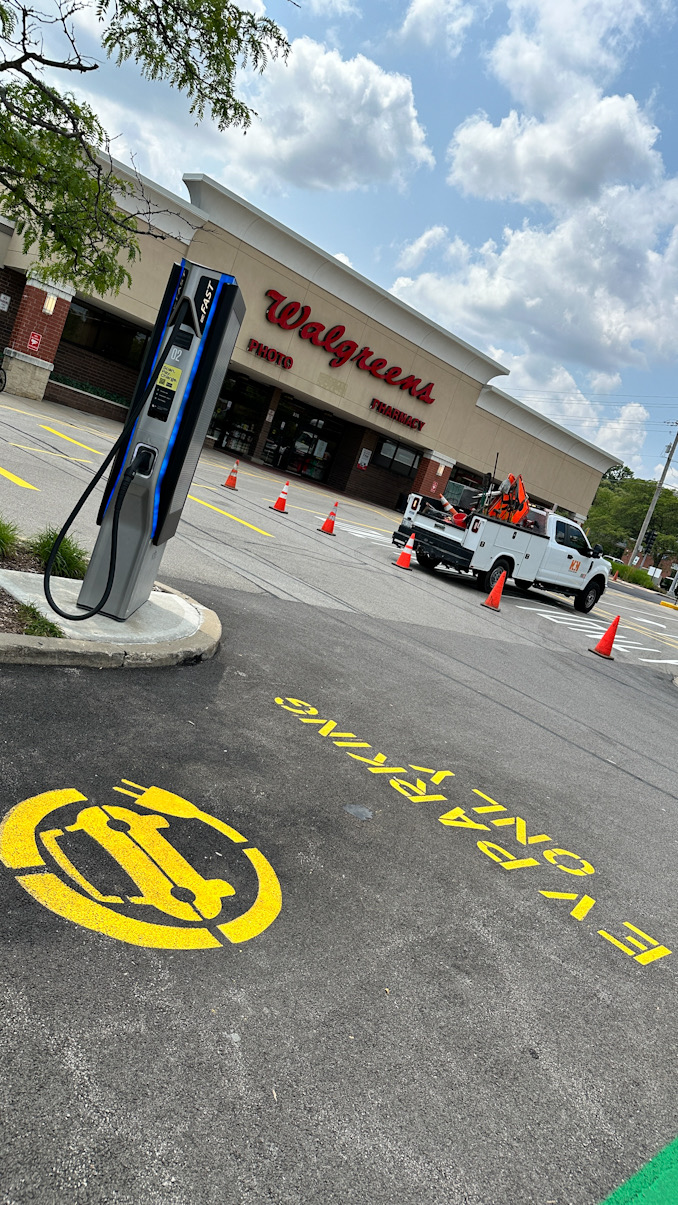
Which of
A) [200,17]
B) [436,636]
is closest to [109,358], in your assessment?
[436,636]

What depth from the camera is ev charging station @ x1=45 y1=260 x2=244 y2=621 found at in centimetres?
595

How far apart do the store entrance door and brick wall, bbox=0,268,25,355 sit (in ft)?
38.9

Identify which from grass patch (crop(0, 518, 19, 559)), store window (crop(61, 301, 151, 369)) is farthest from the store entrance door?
grass patch (crop(0, 518, 19, 559))

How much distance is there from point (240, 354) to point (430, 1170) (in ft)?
95.9

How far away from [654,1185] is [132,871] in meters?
2.32

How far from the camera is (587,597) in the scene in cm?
2119

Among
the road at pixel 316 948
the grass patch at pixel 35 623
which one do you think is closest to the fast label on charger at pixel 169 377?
the grass patch at pixel 35 623

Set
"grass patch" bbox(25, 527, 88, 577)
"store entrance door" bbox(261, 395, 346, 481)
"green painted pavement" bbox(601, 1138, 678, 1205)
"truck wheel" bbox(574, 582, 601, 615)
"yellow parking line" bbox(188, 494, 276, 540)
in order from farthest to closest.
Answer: "store entrance door" bbox(261, 395, 346, 481)
"truck wheel" bbox(574, 582, 601, 615)
"yellow parking line" bbox(188, 494, 276, 540)
"grass patch" bbox(25, 527, 88, 577)
"green painted pavement" bbox(601, 1138, 678, 1205)

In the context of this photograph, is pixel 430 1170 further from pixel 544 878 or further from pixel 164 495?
pixel 164 495

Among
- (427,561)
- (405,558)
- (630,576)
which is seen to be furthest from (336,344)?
(630,576)

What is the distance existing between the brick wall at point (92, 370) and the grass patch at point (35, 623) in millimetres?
24616

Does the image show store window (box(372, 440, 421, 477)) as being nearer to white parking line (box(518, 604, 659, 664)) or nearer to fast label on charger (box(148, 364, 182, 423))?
white parking line (box(518, 604, 659, 664))

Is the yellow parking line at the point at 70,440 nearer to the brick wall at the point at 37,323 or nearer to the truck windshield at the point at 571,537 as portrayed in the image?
the brick wall at the point at 37,323

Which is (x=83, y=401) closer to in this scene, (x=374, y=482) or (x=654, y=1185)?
(x=374, y=482)
